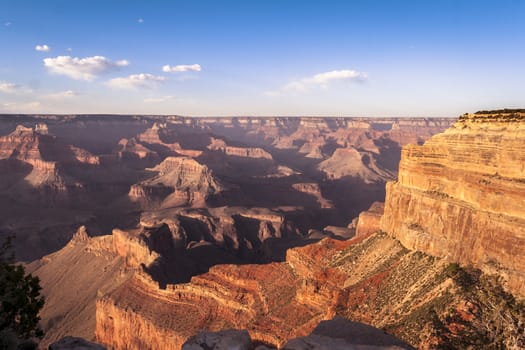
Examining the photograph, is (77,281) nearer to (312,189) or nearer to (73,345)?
(73,345)

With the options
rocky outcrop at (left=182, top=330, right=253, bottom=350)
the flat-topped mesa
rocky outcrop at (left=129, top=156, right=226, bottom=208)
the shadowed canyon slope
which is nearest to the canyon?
the flat-topped mesa

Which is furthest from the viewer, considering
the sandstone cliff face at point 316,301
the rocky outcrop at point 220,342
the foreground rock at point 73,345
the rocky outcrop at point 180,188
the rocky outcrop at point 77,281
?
the rocky outcrop at point 180,188

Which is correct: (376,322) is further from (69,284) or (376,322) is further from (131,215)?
(131,215)

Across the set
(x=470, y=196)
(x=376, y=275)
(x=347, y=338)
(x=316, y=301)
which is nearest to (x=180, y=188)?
(x=316, y=301)

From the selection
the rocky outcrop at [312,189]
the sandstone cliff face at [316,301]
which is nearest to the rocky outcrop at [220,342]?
the sandstone cliff face at [316,301]

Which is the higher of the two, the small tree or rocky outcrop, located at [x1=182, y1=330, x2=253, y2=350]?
the small tree

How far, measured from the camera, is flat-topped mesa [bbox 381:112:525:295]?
27812mm

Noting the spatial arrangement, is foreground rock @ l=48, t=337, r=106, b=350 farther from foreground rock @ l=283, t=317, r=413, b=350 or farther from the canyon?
the canyon

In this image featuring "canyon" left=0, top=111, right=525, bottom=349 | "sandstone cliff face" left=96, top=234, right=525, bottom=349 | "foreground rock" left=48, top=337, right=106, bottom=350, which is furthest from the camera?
"canyon" left=0, top=111, right=525, bottom=349

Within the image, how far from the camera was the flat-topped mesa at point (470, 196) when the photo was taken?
27.8 m

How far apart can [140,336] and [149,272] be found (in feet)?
31.8

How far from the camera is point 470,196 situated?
32.2 metres

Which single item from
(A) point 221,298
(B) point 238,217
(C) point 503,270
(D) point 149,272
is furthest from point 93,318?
(B) point 238,217

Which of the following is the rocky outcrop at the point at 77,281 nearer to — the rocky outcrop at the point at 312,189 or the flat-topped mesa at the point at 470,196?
the flat-topped mesa at the point at 470,196
